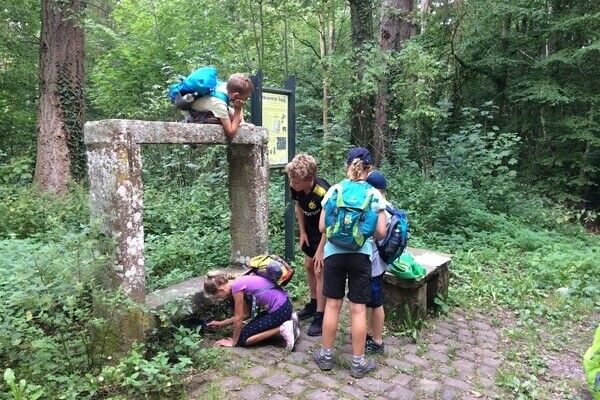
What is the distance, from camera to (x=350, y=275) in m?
3.35

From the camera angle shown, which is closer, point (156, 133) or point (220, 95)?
point (156, 133)

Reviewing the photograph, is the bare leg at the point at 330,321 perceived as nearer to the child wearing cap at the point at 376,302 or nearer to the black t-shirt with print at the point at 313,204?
the child wearing cap at the point at 376,302

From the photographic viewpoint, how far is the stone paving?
309 centimetres

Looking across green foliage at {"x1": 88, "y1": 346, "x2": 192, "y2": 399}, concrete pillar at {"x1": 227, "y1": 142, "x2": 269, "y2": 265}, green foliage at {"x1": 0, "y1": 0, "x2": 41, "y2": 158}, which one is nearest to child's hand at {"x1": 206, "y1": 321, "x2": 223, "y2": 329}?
concrete pillar at {"x1": 227, "y1": 142, "x2": 269, "y2": 265}

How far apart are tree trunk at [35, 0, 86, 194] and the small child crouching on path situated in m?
6.26

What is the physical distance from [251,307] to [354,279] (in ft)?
3.32

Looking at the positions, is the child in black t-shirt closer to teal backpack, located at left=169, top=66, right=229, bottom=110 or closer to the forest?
the forest

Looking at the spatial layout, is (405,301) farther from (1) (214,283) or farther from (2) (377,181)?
(1) (214,283)

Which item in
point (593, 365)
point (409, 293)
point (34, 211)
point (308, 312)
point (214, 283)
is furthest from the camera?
point (34, 211)

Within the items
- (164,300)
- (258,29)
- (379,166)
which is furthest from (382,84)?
(164,300)

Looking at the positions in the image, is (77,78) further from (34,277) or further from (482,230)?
Answer: (482,230)

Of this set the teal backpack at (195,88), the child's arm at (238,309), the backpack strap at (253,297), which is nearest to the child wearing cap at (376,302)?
the backpack strap at (253,297)

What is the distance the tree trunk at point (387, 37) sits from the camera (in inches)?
339

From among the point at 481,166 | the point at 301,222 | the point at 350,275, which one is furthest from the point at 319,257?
the point at 481,166
